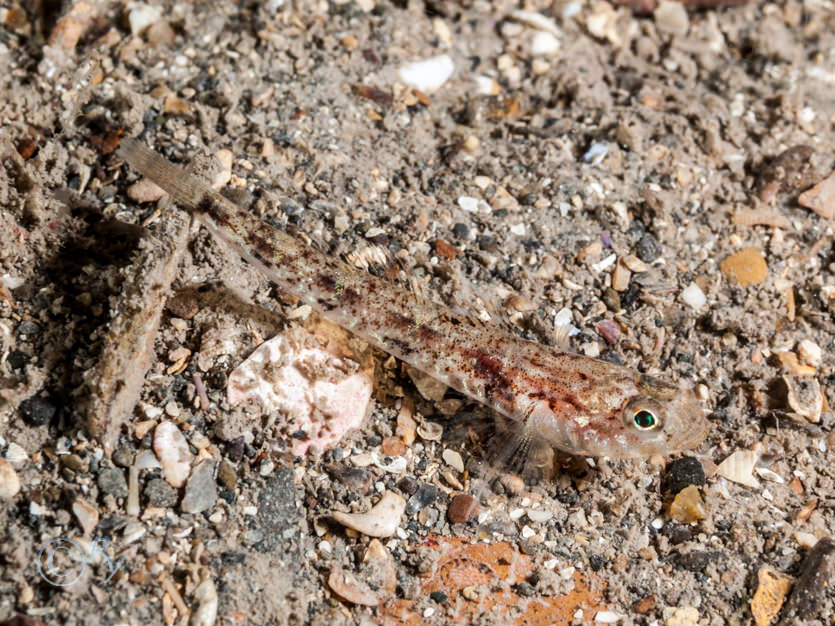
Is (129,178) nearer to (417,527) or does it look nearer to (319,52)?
(319,52)

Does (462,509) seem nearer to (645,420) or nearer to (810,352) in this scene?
(645,420)

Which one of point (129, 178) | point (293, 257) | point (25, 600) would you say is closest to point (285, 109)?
point (129, 178)

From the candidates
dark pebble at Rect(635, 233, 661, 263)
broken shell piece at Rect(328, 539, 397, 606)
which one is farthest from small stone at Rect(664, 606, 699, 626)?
dark pebble at Rect(635, 233, 661, 263)

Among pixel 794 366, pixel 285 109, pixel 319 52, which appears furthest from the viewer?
pixel 319 52

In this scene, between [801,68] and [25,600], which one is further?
[801,68]

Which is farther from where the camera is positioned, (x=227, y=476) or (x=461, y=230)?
(x=461, y=230)

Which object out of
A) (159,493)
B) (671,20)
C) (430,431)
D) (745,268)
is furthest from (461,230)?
(671,20)

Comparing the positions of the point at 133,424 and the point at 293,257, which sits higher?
the point at 293,257
